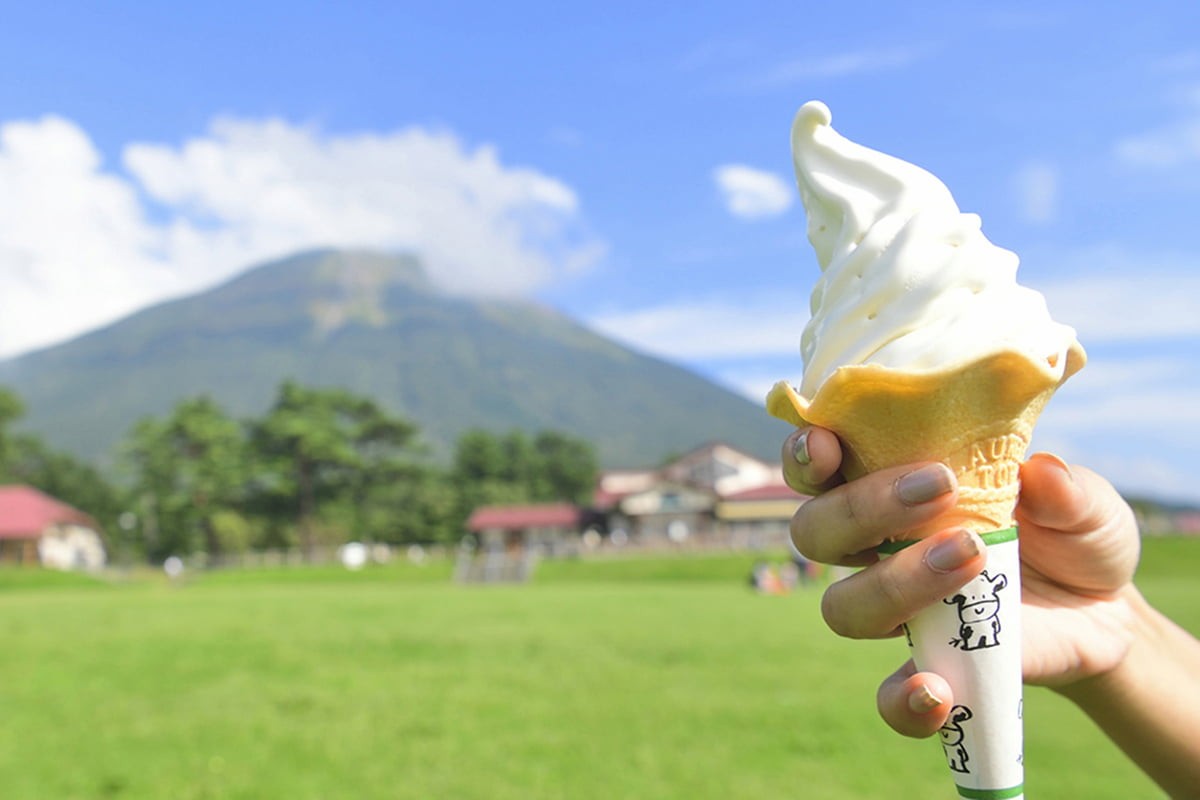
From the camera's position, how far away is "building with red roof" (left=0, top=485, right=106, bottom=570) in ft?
190

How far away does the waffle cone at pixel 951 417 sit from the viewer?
1631 millimetres

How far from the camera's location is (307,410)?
62219mm

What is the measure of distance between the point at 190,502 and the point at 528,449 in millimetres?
26733

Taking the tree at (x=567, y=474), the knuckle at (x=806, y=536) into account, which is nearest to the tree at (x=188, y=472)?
the tree at (x=567, y=474)

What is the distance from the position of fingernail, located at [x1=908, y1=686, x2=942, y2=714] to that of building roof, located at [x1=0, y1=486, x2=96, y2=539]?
66.5 metres

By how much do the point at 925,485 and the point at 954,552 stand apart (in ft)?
0.38

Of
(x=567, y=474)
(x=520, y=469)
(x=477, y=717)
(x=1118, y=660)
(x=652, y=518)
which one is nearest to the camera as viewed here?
(x=1118, y=660)

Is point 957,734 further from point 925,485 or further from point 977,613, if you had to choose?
point 925,485

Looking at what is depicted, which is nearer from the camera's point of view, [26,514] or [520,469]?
[26,514]

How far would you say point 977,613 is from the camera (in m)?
1.63

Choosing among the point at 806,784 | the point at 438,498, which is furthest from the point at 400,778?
the point at 438,498

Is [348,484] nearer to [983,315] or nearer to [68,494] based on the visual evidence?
[68,494]

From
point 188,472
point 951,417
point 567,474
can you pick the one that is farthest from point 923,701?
point 567,474

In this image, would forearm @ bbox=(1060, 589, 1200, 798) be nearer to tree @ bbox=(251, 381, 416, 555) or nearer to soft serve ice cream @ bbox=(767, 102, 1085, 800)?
soft serve ice cream @ bbox=(767, 102, 1085, 800)
